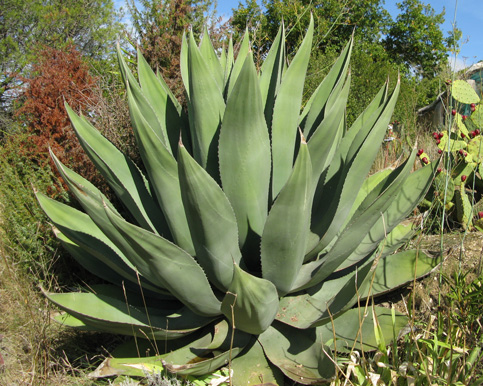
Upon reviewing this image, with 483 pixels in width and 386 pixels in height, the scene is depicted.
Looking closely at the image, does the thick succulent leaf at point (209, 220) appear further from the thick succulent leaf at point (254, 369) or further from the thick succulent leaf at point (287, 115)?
the thick succulent leaf at point (287, 115)

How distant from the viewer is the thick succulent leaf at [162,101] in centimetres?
233

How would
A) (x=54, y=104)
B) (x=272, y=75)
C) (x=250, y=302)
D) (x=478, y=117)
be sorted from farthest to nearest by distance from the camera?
(x=54, y=104) → (x=478, y=117) → (x=272, y=75) → (x=250, y=302)

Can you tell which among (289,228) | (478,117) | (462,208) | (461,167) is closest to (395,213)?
(289,228)

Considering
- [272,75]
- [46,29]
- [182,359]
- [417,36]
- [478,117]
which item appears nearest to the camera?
[182,359]

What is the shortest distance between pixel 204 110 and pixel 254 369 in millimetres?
1145

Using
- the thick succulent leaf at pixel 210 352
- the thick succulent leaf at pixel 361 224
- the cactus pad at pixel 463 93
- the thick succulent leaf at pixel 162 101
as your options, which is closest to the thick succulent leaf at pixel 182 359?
the thick succulent leaf at pixel 210 352

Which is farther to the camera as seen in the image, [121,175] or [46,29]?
[46,29]

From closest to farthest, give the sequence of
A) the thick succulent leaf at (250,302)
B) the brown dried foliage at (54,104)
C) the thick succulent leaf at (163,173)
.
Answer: the thick succulent leaf at (250,302), the thick succulent leaf at (163,173), the brown dried foliage at (54,104)

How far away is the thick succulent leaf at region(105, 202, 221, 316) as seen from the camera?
1629 millimetres

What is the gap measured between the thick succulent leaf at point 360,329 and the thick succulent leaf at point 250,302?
305 mm

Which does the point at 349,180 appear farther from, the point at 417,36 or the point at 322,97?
the point at 417,36

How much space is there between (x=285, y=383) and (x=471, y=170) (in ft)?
8.38

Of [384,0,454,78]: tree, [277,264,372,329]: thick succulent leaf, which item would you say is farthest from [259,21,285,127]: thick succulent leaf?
[384,0,454,78]: tree

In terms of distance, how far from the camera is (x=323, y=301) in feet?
6.72
